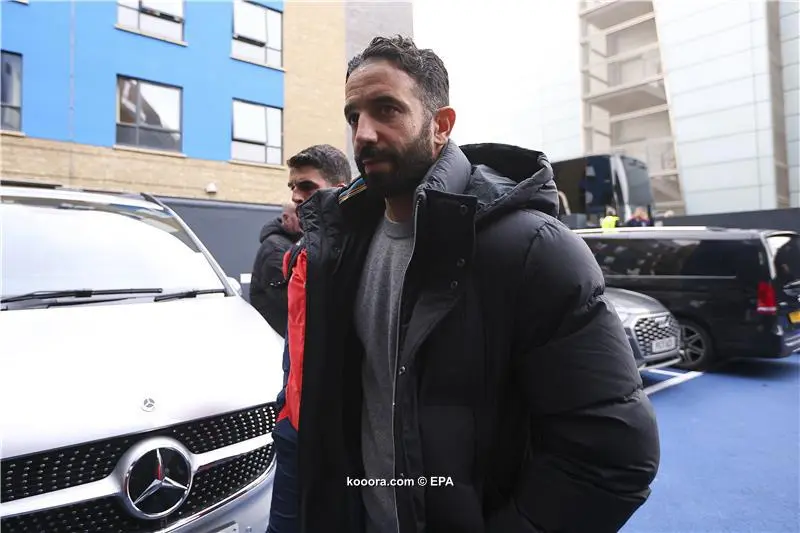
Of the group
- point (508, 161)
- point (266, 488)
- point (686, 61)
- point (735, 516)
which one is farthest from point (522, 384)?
point (686, 61)

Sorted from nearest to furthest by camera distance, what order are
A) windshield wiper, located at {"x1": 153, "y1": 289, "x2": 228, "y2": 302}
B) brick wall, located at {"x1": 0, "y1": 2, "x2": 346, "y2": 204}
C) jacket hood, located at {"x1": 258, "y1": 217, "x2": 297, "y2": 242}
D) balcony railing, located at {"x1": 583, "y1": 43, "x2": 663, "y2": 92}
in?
Result: windshield wiper, located at {"x1": 153, "y1": 289, "x2": 228, "y2": 302} < jacket hood, located at {"x1": 258, "y1": 217, "x2": 297, "y2": 242} < brick wall, located at {"x1": 0, "y1": 2, "x2": 346, "y2": 204} < balcony railing, located at {"x1": 583, "y1": 43, "x2": 663, "y2": 92}

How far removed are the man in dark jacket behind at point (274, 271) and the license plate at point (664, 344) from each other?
423 cm

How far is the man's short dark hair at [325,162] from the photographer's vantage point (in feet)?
9.82

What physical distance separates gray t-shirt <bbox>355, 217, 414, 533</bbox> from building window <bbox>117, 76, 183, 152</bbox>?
14765mm

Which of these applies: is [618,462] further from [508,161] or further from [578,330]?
[508,161]

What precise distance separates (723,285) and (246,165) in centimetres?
1328

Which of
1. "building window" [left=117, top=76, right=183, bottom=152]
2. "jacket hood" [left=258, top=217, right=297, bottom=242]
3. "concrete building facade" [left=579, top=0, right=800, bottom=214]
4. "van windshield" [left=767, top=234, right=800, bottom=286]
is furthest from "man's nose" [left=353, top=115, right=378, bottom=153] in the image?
"concrete building facade" [left=579, top=0, right=800, bottom=214]

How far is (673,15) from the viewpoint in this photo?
93.8 ft

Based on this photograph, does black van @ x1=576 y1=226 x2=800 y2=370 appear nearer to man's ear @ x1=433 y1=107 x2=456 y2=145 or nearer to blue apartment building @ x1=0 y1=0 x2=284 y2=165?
man's ear @ x1=433 y1=107 x2=456 y2=145

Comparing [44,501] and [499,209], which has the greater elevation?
[499,209]

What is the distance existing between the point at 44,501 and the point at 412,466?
1165 millimetres

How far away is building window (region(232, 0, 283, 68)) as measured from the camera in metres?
15.7

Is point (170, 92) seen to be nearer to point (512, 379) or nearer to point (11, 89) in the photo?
point (11, 89)

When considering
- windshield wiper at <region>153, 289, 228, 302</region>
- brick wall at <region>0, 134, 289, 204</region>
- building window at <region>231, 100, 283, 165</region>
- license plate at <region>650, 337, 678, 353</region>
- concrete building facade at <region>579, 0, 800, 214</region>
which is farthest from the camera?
concrete building facade at <region>579, 0, 800, 214</region>
